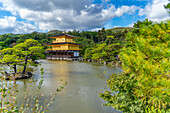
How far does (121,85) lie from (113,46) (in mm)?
16763

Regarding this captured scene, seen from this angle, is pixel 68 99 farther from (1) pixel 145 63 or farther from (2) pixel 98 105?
(1) pixel 145 63

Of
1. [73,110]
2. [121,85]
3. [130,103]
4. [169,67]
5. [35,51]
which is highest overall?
[35,51]

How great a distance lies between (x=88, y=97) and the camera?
550cm

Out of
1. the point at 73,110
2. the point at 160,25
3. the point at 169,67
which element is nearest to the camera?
the point at 169,67

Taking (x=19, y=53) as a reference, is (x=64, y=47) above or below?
above

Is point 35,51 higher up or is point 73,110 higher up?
point 35,51

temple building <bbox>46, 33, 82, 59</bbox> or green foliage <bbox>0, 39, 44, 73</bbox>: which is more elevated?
temple building <bbox>46, 33, 82, 59</bbox>

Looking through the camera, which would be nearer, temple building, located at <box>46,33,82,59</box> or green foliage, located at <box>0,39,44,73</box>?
green foliage, located at <box>0,39,44,73</box>

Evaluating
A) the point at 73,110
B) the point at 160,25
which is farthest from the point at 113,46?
the point at 160,25

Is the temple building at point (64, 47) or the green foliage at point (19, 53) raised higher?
the temple building at point (64, 47)

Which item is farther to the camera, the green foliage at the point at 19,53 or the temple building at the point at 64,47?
the temple building at the point at 64,47

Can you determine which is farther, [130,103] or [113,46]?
[113,46]

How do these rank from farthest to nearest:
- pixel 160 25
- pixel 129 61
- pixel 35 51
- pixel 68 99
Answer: pixel 35 51
pixel 68 99
pixel 160 25
pixel 129 61

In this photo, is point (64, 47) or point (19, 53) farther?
point (64, 47)
